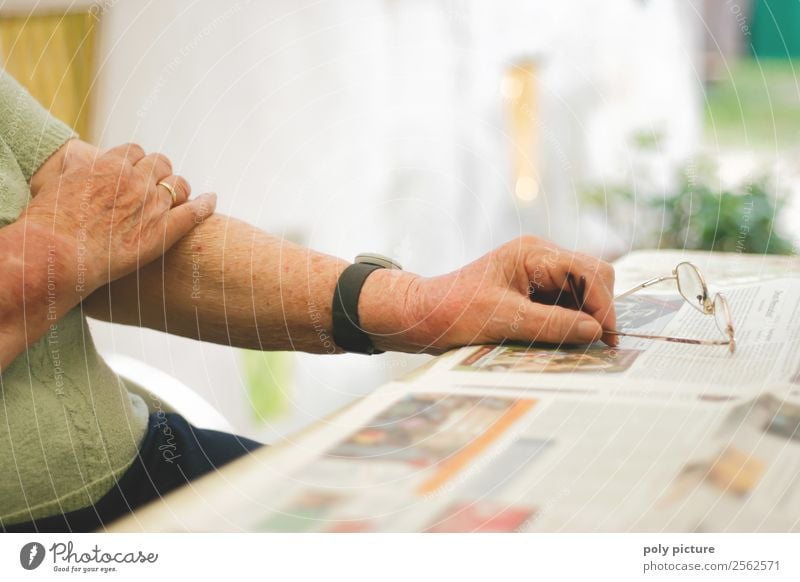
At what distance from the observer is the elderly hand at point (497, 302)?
24.6 inches

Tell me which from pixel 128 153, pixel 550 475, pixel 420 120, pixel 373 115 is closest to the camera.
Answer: pixel 550 475

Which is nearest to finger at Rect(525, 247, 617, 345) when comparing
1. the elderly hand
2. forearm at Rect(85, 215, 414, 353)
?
the elderly hand

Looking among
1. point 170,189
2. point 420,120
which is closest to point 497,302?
point 170,189

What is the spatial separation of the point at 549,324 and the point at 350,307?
0.57 ft

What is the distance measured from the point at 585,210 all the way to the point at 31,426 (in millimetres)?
2038

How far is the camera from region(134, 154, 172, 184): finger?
26.6 inches

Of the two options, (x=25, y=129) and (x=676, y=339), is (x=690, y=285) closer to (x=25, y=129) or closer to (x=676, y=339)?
(x=676, y=339)

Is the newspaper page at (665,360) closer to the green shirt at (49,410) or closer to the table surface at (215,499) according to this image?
the table surface at (215,499)

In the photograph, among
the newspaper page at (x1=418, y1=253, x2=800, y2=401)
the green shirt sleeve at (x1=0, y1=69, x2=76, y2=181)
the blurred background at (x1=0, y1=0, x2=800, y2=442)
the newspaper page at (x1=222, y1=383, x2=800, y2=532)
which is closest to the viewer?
the newspaper page at (x1=222, y1=383, x2=800, y2=532)

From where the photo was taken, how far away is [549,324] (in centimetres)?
62

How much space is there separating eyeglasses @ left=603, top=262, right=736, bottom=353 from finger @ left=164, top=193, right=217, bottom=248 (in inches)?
14.1

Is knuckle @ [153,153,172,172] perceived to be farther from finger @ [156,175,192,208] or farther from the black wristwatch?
the black wristwatch

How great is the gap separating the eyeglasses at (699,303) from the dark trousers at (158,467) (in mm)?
365

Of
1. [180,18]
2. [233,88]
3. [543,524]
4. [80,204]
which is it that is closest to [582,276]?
[543,524]
